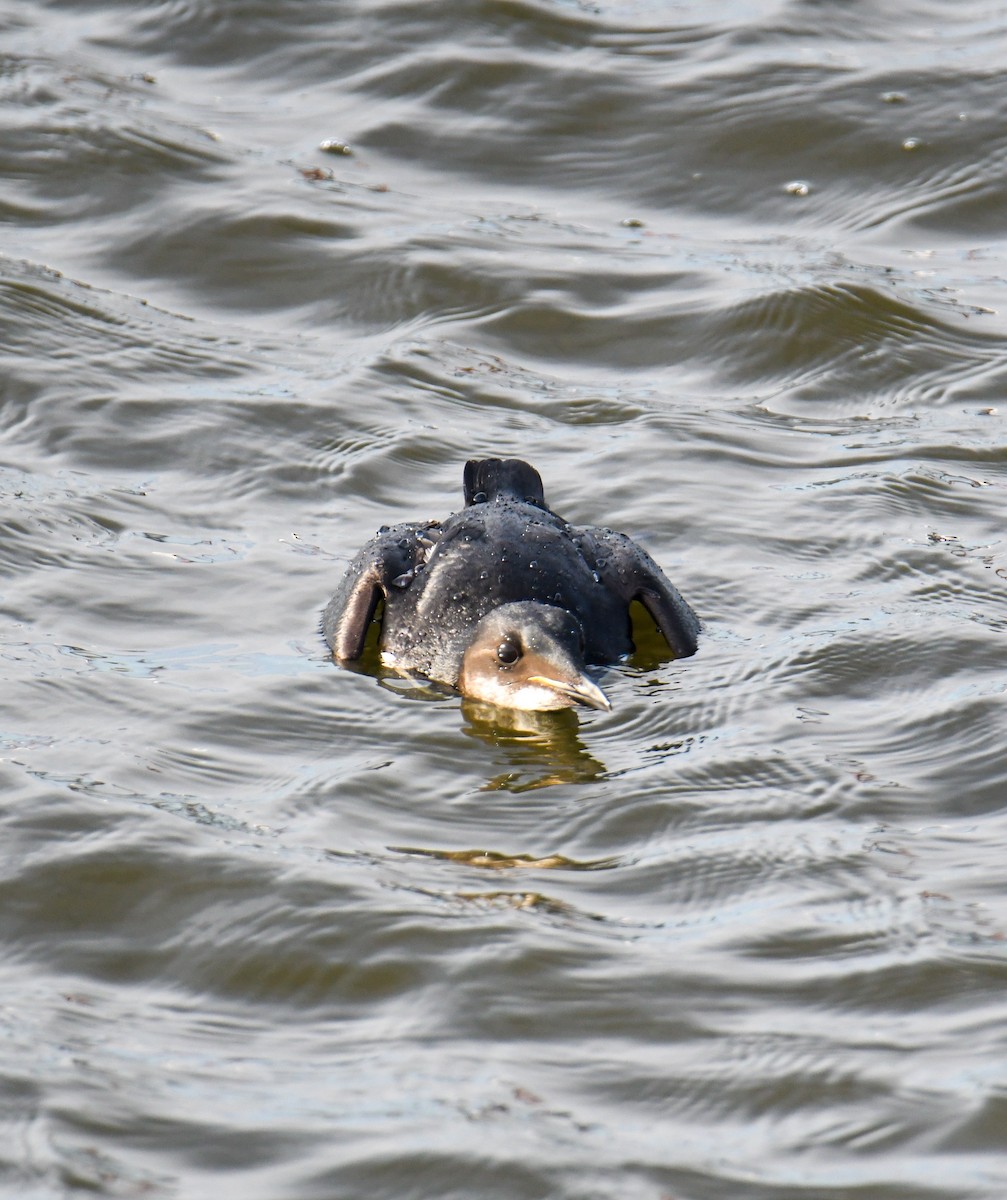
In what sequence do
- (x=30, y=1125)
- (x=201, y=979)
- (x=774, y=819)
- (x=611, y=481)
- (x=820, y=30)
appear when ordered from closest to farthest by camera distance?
(x=30, y=1125) < (x=201, y=979) < (x=774, y=819) < (x=611, y=481) < (x=820, y=30)

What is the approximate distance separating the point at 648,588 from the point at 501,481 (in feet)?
2.71

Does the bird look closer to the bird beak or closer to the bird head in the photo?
the bird head

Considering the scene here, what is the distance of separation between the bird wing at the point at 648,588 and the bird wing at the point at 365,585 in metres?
0.69

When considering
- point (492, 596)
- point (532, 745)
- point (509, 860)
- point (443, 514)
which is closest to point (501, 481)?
point (492, 596)

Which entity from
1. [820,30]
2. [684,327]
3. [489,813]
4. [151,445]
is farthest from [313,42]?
[489,813]

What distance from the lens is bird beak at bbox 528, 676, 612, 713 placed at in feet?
21.8

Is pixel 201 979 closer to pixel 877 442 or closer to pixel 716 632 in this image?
pixel 716 632

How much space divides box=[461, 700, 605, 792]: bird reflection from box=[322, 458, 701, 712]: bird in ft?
0.26

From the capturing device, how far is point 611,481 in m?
9.01

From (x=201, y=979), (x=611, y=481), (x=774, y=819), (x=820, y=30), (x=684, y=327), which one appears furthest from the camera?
(x=820, y=30)

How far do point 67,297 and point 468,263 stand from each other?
2242 millimetres

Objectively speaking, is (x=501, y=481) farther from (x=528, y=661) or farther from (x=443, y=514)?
(x=528, y=661)

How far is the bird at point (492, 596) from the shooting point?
279 inches

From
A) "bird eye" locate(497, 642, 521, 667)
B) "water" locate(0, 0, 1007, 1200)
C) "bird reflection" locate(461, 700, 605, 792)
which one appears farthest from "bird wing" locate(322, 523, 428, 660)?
"bird eye" locate(497, 642, 521, 667)
